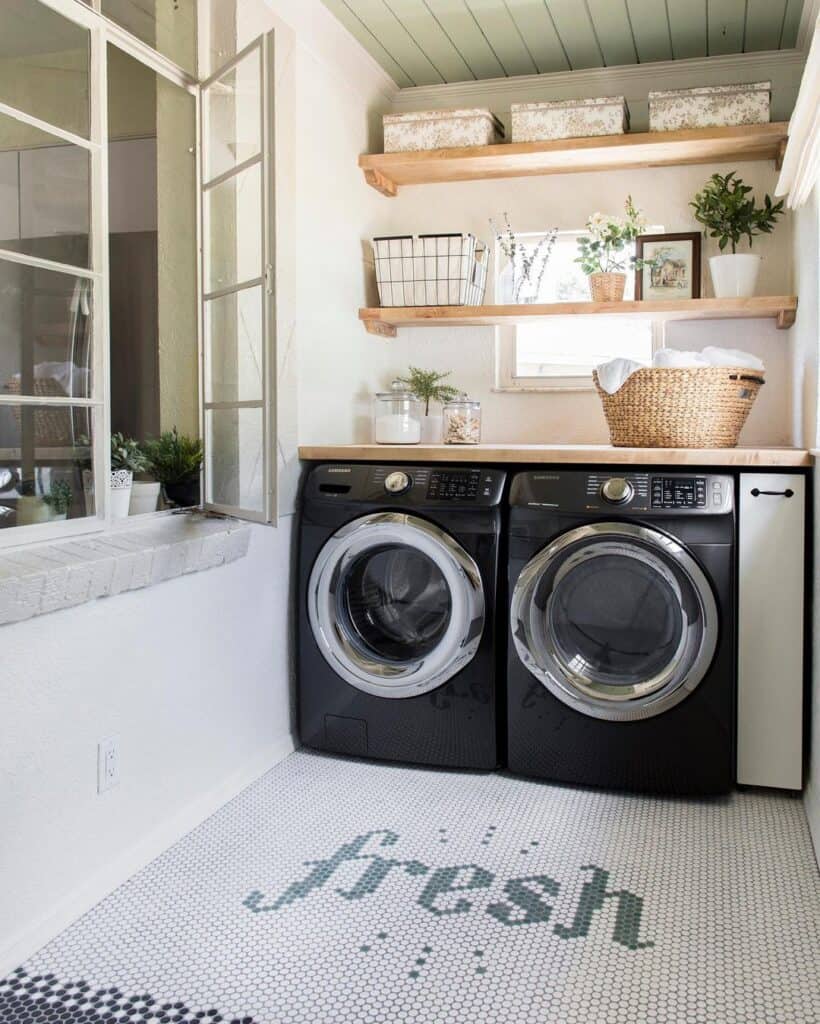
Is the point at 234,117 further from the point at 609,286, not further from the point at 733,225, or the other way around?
the point at 733,225

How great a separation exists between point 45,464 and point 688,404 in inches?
66.1

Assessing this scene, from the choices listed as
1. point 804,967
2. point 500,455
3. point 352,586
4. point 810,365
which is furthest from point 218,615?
point 810,365

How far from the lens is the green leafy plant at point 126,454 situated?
2.34 m

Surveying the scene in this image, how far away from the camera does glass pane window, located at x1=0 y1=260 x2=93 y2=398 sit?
77.0 inches

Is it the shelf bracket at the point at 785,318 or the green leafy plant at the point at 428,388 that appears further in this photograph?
the green leafy plant at the point at 428,388

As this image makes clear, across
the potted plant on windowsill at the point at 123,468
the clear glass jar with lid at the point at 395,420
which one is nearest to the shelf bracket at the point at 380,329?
the clear glass jar with lid at the point at 395,420

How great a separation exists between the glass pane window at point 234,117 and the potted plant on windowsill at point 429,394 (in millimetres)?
1127

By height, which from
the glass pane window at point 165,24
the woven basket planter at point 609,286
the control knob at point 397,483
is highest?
the glass pane window at point 165,24

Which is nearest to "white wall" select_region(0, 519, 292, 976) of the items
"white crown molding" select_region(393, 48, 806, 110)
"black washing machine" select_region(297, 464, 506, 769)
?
"black washing machine" select_region(297, 464, 506, 769)

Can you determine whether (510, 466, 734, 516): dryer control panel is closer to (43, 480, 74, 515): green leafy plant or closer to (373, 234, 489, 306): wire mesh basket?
(373, 234, 489, 306): wire mesh basket

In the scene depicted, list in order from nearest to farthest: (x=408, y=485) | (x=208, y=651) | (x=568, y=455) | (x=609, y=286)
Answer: (x=208, y=651)
(x=568, y=455)
(x=408, y=485)
(x=609, y=286)

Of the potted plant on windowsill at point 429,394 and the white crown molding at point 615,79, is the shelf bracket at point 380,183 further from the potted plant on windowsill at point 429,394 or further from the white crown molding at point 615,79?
the potted plant on windowsill at point 429,394

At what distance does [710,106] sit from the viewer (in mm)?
3020

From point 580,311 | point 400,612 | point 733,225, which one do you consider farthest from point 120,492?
point 733,225
